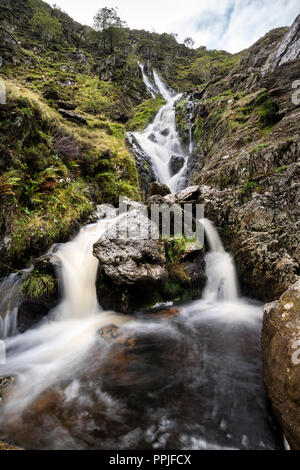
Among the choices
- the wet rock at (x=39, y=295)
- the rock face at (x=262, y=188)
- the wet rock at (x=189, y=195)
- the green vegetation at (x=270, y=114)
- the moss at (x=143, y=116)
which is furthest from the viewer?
the moss at (x=143, y=116)

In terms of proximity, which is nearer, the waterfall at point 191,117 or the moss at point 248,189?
the moss at point 248,189

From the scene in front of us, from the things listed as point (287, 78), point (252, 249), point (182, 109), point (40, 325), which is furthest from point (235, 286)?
point (182, 109)

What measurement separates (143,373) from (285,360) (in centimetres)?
207

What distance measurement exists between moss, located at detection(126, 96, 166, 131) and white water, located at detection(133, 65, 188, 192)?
69 centimetres

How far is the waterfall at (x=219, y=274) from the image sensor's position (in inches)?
221

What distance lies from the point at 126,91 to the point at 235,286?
35.3m

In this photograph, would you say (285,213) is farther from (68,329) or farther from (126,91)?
(126,91)

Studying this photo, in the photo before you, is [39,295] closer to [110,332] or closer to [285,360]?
[110,332]

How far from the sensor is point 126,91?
31.5m

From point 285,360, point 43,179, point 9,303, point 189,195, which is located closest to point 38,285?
point 9,303

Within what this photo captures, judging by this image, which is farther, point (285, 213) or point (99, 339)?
Answer: point (285, 213)

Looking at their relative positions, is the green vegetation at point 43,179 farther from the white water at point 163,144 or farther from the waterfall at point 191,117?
the waterfall at point 191,117

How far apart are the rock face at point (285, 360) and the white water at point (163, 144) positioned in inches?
481
